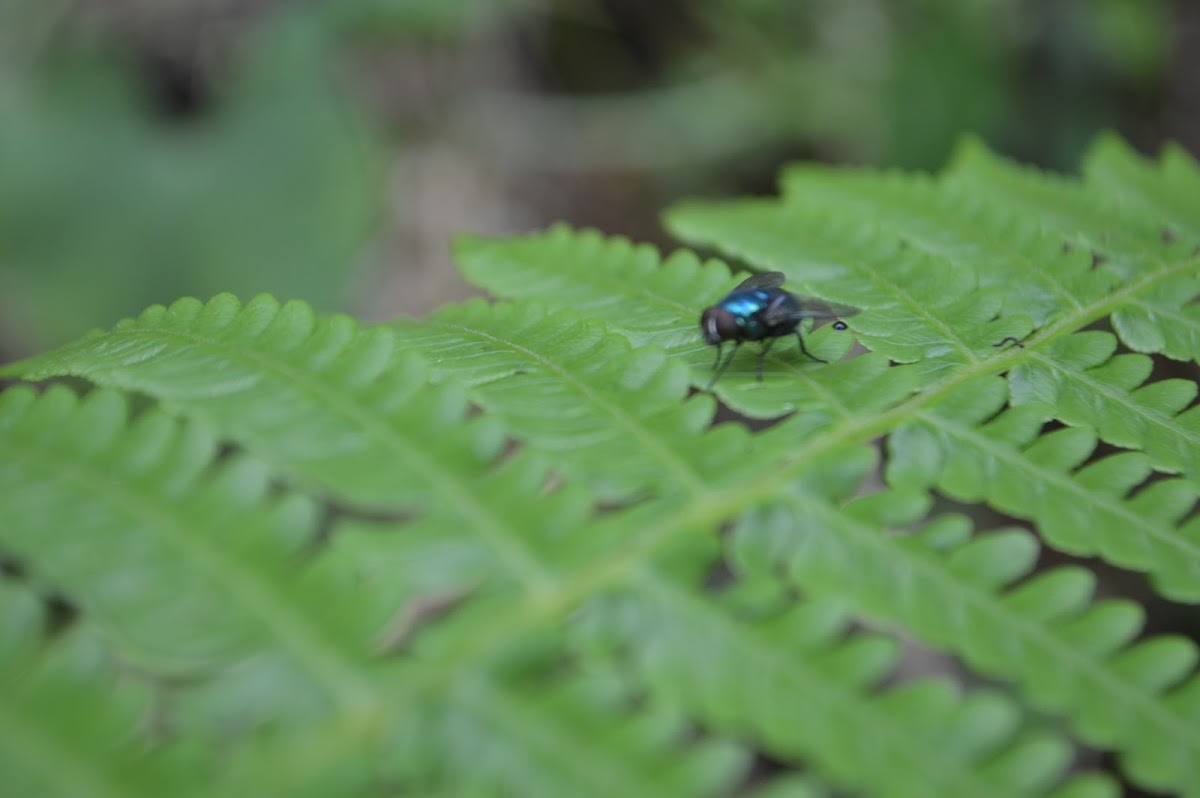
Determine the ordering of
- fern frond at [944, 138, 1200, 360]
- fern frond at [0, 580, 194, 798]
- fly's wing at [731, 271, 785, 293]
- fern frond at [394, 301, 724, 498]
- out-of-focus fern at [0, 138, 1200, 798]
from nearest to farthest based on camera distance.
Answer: fern frond at [0, 580, 194, 798]
out-of-focus fern at [0, 138, 1200, 798]
fern frond at [394, 301, 724, 498]
fern frond at [944, 138, 1200, 360]
fly's wing at [731, 271, 785, 293]

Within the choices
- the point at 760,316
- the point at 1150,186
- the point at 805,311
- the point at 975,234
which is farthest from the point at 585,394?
the point at 1150,186

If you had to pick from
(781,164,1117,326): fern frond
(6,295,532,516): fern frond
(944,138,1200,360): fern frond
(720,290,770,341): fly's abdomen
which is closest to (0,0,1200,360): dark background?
(944,138,1200,360): fern frond

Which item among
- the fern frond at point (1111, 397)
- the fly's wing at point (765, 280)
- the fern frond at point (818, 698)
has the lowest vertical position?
the fern frond at point (818, 698)

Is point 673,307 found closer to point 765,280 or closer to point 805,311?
point 765,280

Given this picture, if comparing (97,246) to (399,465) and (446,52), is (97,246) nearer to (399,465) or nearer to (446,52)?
(446,52)

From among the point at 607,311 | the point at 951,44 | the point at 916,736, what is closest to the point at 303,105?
the point at 951,44

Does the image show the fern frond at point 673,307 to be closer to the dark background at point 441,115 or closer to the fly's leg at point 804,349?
the fly's leg at point 804,349

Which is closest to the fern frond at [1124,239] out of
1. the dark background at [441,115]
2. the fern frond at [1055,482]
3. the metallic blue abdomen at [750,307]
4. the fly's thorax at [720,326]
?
the fern frond at [1055,482]

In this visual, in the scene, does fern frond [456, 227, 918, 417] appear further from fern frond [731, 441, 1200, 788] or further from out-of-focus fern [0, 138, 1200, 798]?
fern frond [731, 441, 1200, 788]
